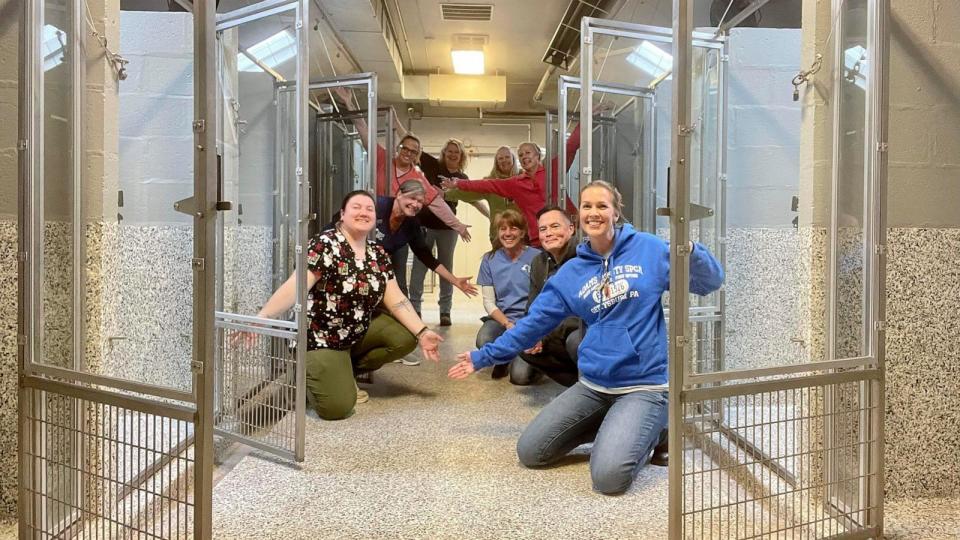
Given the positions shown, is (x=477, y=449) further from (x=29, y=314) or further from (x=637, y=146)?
(x=637, y=146)

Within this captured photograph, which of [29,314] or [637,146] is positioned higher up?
[637,146]

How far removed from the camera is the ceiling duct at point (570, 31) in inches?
191

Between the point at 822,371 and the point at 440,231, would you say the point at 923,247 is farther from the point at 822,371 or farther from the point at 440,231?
the point at 440,231

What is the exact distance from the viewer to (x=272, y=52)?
2.63m

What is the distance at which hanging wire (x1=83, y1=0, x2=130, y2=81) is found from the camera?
1.79 metres

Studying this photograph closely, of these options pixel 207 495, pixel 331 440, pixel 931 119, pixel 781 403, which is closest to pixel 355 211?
pixel 331 440

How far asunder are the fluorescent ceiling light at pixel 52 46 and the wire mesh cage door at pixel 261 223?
682 mm

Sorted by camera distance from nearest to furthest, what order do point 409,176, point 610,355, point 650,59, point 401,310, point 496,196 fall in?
point 610,355 → point 401,310 → point 650,59 → point 409,176 → point 496,196

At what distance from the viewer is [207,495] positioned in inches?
54.3

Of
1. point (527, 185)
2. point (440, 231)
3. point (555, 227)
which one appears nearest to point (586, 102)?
point (555, 227)

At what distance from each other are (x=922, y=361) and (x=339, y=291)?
2059 mm

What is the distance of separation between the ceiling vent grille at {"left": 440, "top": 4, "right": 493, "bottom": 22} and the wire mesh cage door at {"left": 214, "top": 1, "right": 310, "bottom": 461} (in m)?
2.87

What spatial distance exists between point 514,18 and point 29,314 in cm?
476

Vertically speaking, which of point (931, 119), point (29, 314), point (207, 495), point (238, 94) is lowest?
point (207, 495)
